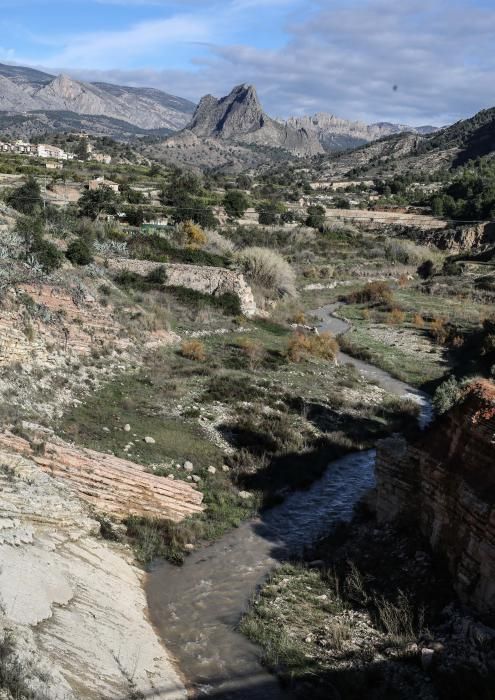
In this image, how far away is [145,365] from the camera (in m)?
21.6

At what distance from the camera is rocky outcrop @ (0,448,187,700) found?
23.9 ft

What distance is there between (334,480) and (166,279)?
17637 millimetres

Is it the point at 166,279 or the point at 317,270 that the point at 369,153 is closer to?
→ the point at 317,270

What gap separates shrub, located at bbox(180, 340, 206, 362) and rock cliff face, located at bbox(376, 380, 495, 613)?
38.2 ft

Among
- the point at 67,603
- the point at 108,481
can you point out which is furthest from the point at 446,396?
the point at 67,603

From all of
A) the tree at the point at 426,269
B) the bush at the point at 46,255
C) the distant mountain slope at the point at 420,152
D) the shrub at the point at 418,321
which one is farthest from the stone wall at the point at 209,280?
the distant mountain slope at the point at 420,152

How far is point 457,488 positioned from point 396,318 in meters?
27.4

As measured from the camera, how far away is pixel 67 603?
8.84 metres

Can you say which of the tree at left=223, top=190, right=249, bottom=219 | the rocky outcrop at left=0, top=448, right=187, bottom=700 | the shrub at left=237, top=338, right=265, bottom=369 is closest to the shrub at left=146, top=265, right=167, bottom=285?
the shrub at left=237, top=338, right=265, bottom=369

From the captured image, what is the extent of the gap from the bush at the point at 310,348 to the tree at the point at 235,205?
33.1 meters

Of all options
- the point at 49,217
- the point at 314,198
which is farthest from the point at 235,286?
the point at 314,198

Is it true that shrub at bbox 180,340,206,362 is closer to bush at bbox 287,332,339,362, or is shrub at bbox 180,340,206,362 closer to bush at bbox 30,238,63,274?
bush at bbox 287,332,339,362

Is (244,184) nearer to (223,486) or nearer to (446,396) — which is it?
(446,396)

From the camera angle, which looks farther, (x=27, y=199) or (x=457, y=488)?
(x=27, y=199)
